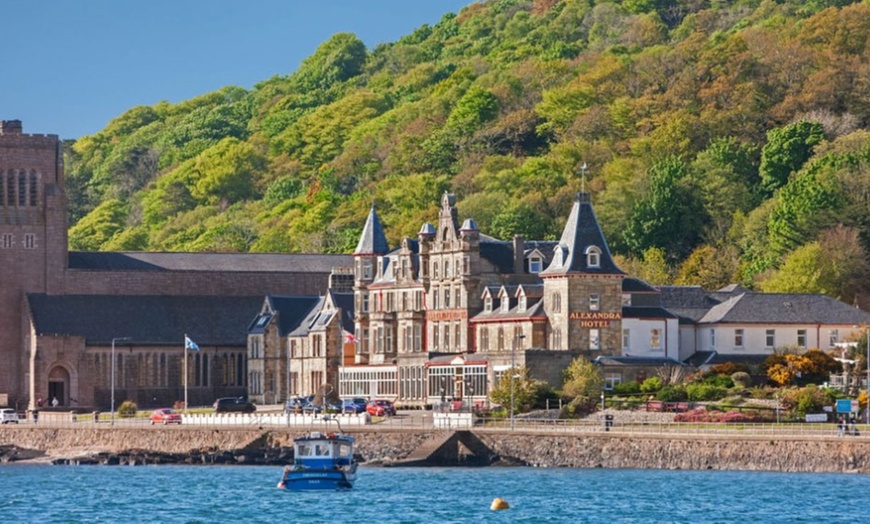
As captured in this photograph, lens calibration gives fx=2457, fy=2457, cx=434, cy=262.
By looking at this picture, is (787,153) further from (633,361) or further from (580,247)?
(633,361)

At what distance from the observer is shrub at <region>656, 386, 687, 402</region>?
4843 inches

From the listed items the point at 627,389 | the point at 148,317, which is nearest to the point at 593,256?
the point at 627,389

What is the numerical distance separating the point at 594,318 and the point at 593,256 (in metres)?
3.42

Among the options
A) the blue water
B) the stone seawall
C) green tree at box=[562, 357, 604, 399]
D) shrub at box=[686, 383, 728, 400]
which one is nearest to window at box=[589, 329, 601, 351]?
green tree at box=[562, 357, 604, 399]

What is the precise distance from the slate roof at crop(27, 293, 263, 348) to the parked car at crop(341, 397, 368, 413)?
24.2 meters

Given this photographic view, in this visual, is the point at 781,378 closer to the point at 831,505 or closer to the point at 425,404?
the point at 425,404

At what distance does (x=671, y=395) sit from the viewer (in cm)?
12312

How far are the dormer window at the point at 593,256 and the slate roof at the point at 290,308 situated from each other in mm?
31154

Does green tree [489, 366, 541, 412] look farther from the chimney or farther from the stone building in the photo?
the chimney

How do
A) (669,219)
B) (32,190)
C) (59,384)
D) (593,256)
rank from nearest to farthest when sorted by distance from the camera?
(593,256), (59,384), (32,190), (669,219)

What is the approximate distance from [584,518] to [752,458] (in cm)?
1750

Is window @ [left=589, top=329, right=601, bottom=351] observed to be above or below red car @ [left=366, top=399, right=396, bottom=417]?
above

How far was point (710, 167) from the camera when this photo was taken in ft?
596

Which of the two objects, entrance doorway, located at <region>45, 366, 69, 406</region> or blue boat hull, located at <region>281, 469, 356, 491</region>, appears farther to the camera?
entrance doorway, located at <region>45, 366, 69, 406</region>
